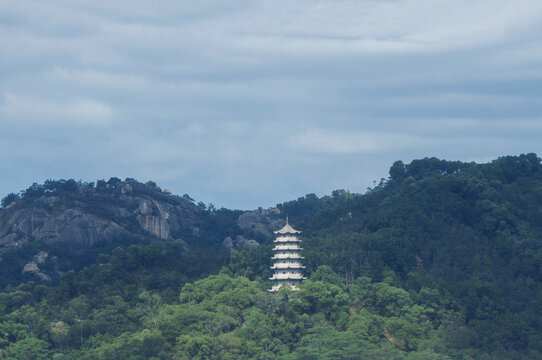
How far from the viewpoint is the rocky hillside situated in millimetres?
109938

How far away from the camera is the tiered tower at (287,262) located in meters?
81.8

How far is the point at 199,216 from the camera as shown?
129m

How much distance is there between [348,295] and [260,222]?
52.0m

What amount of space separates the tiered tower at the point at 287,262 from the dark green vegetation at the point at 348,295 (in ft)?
2.92

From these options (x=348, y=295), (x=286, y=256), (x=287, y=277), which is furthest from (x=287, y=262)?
(x=348, y=295)

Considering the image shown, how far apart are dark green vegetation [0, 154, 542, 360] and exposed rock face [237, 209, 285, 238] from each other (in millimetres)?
24458

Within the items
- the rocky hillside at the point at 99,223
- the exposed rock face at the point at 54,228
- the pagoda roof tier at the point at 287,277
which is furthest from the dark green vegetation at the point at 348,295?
the exposed rock face at the point at 54,228

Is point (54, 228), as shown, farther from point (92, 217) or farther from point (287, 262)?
point (287, 262)

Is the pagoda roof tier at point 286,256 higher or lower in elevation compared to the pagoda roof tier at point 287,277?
higher

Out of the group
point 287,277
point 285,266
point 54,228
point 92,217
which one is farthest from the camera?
point 92,217

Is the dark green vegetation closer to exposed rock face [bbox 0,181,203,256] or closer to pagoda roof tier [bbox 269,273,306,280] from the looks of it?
pagoda roof tier [bbox 269,273,306,280]

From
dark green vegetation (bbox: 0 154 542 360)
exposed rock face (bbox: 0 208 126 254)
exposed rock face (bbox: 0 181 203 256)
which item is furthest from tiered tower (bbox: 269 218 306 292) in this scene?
exposed rock face (bbox: 0 208 126 254)

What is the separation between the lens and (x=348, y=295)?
2982 inches

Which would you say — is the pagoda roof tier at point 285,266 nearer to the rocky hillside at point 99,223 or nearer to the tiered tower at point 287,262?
the tiered tower at point 287,262
